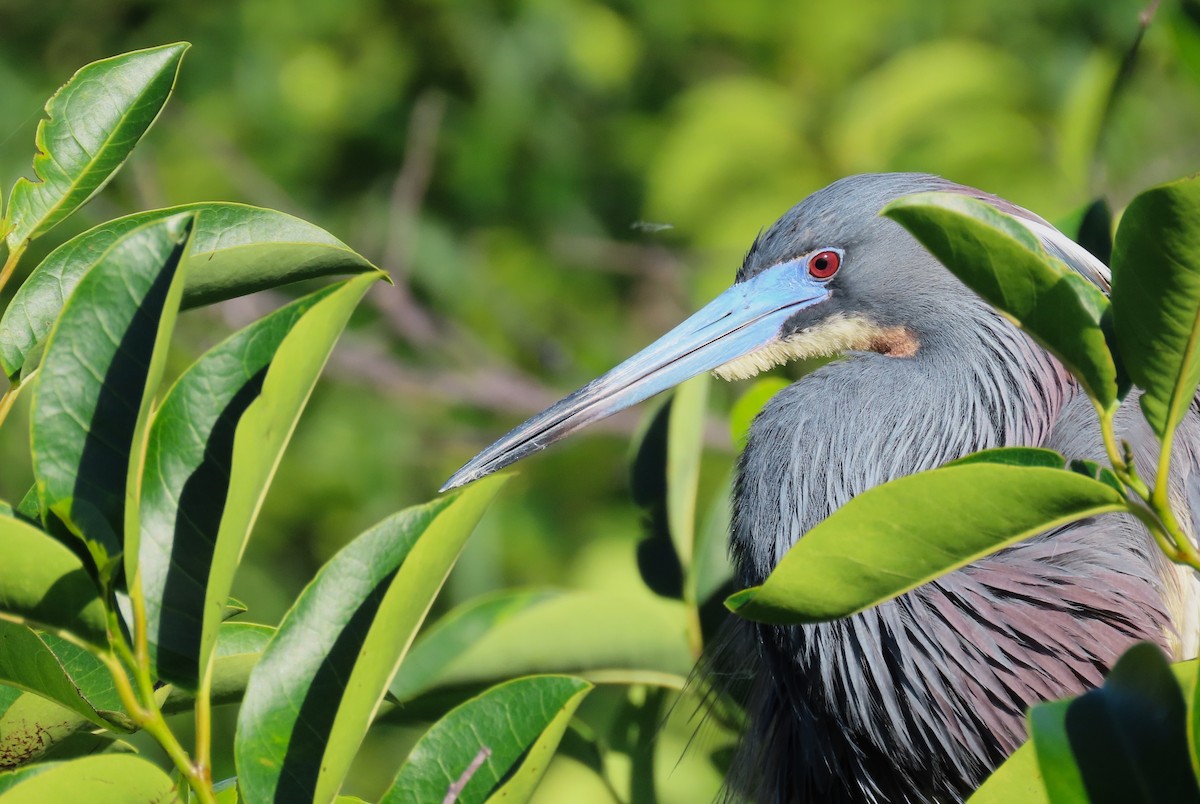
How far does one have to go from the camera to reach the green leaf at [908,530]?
0.89m

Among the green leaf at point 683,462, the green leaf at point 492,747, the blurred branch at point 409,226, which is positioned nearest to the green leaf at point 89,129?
the green leaf at point 492,747

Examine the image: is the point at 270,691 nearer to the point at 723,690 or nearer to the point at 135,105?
the point at 135,105

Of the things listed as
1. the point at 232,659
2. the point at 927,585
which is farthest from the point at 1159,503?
the point at 927,585

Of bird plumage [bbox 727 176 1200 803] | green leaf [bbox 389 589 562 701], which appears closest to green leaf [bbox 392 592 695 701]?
green leaf [bbox 389 589 562 701]

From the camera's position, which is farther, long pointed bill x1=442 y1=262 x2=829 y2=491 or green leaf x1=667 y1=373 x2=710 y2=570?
long pointed bill x1=442 y1=262 x2=829 y2=491

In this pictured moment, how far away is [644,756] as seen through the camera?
178cm

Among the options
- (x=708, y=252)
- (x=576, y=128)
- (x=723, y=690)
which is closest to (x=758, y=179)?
(x=708, y=252)

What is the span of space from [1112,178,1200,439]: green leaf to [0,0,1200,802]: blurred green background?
115 inches

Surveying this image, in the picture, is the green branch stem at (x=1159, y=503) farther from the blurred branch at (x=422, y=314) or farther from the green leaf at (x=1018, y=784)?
the blurred branch at (x=422, y=314)

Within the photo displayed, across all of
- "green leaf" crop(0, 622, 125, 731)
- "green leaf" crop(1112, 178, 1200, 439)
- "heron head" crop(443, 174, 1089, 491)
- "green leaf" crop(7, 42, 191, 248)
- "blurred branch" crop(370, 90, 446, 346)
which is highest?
"blurred branch" crop(370, 90, 446, 346)

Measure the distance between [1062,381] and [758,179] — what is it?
1.96 m

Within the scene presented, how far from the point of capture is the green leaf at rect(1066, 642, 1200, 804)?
0.80m

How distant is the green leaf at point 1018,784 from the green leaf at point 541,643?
32.9 inches

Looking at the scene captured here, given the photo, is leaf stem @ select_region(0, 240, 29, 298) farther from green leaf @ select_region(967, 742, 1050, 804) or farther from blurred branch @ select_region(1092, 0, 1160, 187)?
blurred branch @ select_region(1092, 0, 1160, 187)
